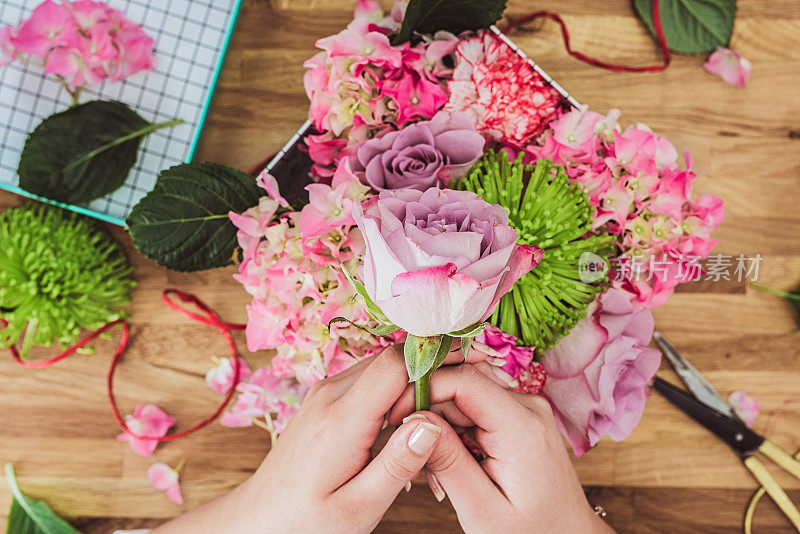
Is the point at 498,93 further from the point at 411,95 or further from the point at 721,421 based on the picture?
the point at 721,421

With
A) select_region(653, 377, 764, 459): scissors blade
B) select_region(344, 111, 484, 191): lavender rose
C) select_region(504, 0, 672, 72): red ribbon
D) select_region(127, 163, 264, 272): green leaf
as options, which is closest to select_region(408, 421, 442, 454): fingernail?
select_region(344, 111, 484, 191): lavender rose

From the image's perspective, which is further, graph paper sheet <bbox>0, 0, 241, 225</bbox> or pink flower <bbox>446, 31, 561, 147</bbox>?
graph paper sheet <bbox>0, 0, 241, 225</bbox>

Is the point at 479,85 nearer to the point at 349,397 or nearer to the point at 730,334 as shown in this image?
the point at 349,397

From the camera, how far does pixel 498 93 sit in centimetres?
55

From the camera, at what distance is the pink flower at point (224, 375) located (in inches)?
30.9

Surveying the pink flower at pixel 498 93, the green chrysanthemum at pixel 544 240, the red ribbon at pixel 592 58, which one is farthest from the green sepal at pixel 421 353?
the red ribbon at pixel 592 58

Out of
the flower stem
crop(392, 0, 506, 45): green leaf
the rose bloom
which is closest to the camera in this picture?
the rose bloom

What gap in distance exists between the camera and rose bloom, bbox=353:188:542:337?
1.14 feet

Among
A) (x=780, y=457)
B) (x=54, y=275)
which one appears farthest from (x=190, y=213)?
(x=780, y=457)

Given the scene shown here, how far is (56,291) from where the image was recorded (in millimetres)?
670

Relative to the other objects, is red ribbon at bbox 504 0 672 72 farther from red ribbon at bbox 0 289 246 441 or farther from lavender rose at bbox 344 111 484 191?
red ribbon at bbox 0 289 246 441

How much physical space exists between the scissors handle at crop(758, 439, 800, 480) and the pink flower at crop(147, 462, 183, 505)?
811 mm

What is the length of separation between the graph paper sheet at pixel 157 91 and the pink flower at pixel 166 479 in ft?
1.16

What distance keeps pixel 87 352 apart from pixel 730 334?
90 centimetres
